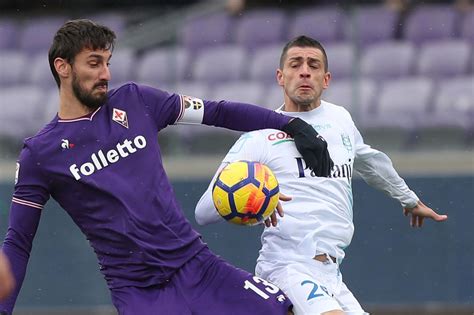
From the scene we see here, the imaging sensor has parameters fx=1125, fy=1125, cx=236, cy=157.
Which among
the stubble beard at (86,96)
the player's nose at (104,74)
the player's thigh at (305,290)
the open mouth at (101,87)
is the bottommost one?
the player's thigh at (305,290)

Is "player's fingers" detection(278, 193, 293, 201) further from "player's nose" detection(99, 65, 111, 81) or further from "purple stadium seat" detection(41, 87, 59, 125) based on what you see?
"purple stadium seat" detection(41, 87, 59, 125)

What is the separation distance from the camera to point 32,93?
38.8 ft

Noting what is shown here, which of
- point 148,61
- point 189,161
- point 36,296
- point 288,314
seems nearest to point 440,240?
point 189,161

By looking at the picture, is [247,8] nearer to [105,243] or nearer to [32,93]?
[32,93]

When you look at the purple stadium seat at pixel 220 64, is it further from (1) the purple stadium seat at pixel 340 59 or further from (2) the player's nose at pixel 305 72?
(2) the player's nose at pixel 305 72

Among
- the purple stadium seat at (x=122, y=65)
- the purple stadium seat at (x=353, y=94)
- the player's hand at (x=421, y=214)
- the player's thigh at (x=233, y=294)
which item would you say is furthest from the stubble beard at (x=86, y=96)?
the purple stadium seat at (x=122, y=65)

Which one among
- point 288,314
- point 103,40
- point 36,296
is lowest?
point 36,296

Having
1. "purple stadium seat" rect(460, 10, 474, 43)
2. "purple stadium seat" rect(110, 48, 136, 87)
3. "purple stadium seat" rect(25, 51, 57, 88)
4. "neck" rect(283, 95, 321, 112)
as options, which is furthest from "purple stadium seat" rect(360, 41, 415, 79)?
"neck" rect(283, 95, 321, 112)

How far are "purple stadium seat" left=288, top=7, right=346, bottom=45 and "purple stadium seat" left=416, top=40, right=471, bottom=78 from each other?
2.82ft

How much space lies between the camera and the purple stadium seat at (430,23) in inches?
440

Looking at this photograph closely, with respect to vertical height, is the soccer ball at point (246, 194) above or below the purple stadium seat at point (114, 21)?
below

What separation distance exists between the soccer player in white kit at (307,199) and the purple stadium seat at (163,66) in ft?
13.7

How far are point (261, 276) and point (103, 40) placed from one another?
5.68 ft

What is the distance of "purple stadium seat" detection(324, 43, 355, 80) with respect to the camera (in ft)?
36.0
